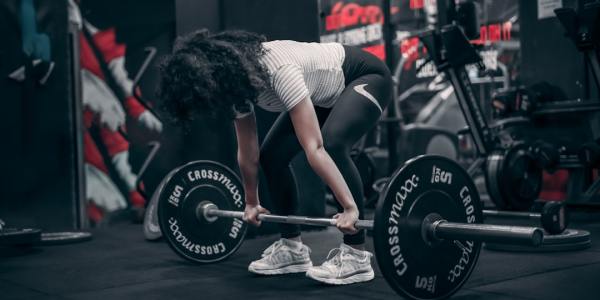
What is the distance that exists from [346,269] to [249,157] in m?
0.52

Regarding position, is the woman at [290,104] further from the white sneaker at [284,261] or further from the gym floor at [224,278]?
the gym floor at [224,278]

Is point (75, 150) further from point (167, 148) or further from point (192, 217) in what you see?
point (192, 217)

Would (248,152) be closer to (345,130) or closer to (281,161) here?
(281,161)

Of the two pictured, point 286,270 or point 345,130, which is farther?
point 286,270

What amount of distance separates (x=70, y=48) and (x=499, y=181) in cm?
282

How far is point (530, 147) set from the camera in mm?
4203

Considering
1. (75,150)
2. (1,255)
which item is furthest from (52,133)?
(1,255)

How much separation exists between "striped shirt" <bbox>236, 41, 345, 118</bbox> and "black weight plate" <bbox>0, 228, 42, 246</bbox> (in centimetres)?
165

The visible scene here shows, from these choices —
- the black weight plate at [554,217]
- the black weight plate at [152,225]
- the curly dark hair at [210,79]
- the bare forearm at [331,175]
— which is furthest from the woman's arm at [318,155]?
the black weight plate at [152,225]

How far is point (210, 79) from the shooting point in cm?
203

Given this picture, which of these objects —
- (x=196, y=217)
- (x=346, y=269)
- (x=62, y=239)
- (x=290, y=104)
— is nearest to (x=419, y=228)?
(x=346, y=269)

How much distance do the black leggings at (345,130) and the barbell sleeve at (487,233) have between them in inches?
14.9

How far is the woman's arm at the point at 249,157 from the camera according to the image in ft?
7.84

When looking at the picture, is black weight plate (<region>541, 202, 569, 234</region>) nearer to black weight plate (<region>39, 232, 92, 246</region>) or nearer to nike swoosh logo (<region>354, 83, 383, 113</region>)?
nike swoosh logo (<region>354, 83, 383, 113</region>)
